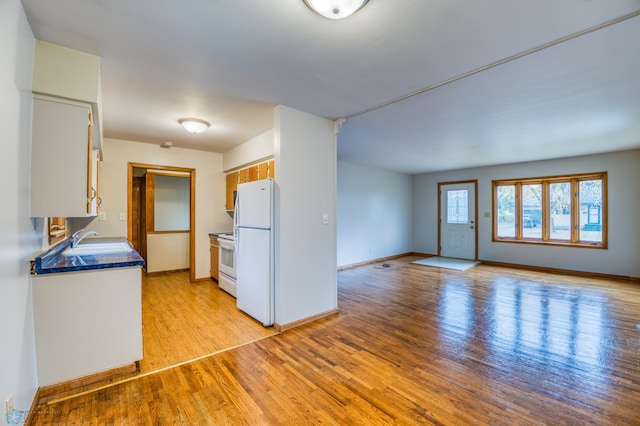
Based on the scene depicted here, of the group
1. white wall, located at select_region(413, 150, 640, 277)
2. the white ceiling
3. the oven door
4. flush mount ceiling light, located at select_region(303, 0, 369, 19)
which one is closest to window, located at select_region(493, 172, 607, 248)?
white wall, located at select_region(413, 150, 640, 277)

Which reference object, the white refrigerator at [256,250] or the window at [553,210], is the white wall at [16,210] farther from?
the window at [553,210]

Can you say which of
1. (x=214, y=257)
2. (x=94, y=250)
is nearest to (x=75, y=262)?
(x=94, y=250)

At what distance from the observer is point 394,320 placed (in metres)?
3.40

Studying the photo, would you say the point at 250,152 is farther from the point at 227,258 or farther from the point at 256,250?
the point at 256,250

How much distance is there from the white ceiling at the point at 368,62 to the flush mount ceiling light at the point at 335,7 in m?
0.08

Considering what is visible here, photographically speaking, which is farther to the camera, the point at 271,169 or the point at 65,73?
the point at 271,169

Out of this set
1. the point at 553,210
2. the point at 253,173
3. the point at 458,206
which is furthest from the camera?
the point at 458,206

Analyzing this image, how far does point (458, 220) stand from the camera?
7555 millimetres

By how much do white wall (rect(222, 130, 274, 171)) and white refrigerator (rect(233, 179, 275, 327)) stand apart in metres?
0.76

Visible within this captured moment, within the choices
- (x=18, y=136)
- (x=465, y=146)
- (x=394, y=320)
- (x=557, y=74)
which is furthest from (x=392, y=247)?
(x=18, y=136)

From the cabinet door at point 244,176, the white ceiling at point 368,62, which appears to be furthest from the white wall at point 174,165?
the cabinet door at point 244,176

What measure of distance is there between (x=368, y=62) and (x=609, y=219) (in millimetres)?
6346

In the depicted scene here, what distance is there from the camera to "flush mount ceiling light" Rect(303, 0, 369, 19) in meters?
1.52

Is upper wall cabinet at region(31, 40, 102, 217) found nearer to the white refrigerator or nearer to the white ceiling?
the white ceiling
